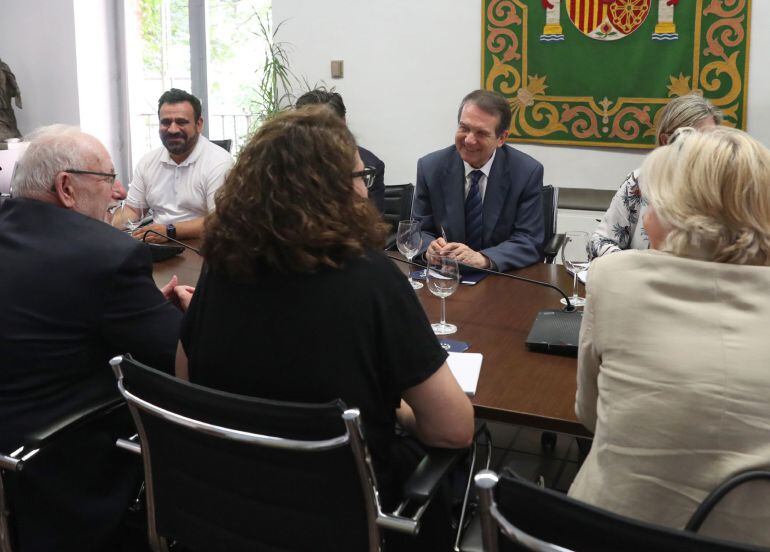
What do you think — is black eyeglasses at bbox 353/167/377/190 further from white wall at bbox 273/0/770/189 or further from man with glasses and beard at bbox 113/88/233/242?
white wall at bbox 273/0/770/189

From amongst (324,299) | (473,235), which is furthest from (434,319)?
(473,235)

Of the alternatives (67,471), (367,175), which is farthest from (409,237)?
(67,471)

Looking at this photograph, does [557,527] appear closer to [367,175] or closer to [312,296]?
[312,296]

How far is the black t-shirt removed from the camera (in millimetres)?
1354

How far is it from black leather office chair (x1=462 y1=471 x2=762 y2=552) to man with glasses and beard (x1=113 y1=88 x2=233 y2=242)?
3002mm

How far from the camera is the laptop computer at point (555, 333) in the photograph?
1869 mm

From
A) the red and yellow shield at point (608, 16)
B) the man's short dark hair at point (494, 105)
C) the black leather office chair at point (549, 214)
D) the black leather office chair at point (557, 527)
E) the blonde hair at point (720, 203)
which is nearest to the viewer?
the black leather office chair at point (557, 527)

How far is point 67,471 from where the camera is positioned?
5.98 feet

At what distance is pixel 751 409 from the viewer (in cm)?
113

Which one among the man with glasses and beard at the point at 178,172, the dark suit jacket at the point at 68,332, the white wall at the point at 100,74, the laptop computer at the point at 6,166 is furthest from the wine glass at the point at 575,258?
the white wall at the point at 100,74

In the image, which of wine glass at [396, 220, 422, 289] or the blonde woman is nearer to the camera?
the blonde woman

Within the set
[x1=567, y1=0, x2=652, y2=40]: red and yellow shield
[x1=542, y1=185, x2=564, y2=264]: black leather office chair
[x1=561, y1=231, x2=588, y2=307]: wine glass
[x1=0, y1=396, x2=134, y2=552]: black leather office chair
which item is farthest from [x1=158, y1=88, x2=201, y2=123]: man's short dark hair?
[x1=0, y1=396, x2=134, y2=552]: black leather office chair

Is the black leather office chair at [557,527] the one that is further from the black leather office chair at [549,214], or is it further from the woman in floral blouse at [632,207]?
the black leather office chair at [549,214]

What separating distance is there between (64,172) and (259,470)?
1.05m
